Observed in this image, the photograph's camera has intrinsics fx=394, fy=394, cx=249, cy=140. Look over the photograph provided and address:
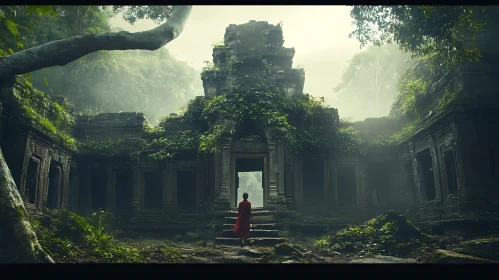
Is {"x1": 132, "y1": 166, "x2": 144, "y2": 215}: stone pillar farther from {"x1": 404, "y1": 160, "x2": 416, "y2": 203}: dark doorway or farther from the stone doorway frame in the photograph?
{"x1": 404, "y1": 160, "x2": 416, "y2": 203}: dark doorway

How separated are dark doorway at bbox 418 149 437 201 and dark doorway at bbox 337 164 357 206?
102 inches

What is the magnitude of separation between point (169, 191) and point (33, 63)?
8043mm

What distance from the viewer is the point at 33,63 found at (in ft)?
27.9

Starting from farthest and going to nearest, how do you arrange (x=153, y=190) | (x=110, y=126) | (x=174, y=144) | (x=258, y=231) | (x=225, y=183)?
1. (x=110, y=126)
2. (x=153, y=190)
3. (x=174, y=144)
4. (x=225, y=183)
5. (x=258, y=231)

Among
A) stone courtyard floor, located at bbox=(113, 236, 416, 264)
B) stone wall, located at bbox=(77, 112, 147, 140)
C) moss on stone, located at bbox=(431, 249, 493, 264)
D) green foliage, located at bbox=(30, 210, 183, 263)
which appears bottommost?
stone courtyard floor, located at bbox=(113, 236, 416, 264)

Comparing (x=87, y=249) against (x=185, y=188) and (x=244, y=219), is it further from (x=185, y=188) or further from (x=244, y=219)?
(x=185, y=188)

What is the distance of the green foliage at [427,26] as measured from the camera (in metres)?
9.58

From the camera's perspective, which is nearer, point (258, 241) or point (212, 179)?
point (258, 241)

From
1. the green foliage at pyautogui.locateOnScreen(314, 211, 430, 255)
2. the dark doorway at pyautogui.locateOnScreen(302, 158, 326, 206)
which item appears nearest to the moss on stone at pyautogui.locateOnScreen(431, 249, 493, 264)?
the green foliage at pyautogui.locateOnScreen(314, 211, 430, 255)

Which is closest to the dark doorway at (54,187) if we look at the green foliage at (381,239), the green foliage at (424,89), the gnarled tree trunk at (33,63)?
the gnarled tree trunk at (33,63)

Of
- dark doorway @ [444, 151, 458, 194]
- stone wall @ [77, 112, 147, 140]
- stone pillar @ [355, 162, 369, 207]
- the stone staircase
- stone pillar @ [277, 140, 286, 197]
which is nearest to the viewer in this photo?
the stone staircase

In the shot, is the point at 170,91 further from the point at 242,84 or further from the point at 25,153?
the point at 25,153

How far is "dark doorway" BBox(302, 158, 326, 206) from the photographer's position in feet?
51.9

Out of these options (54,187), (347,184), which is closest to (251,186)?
(347,184)
